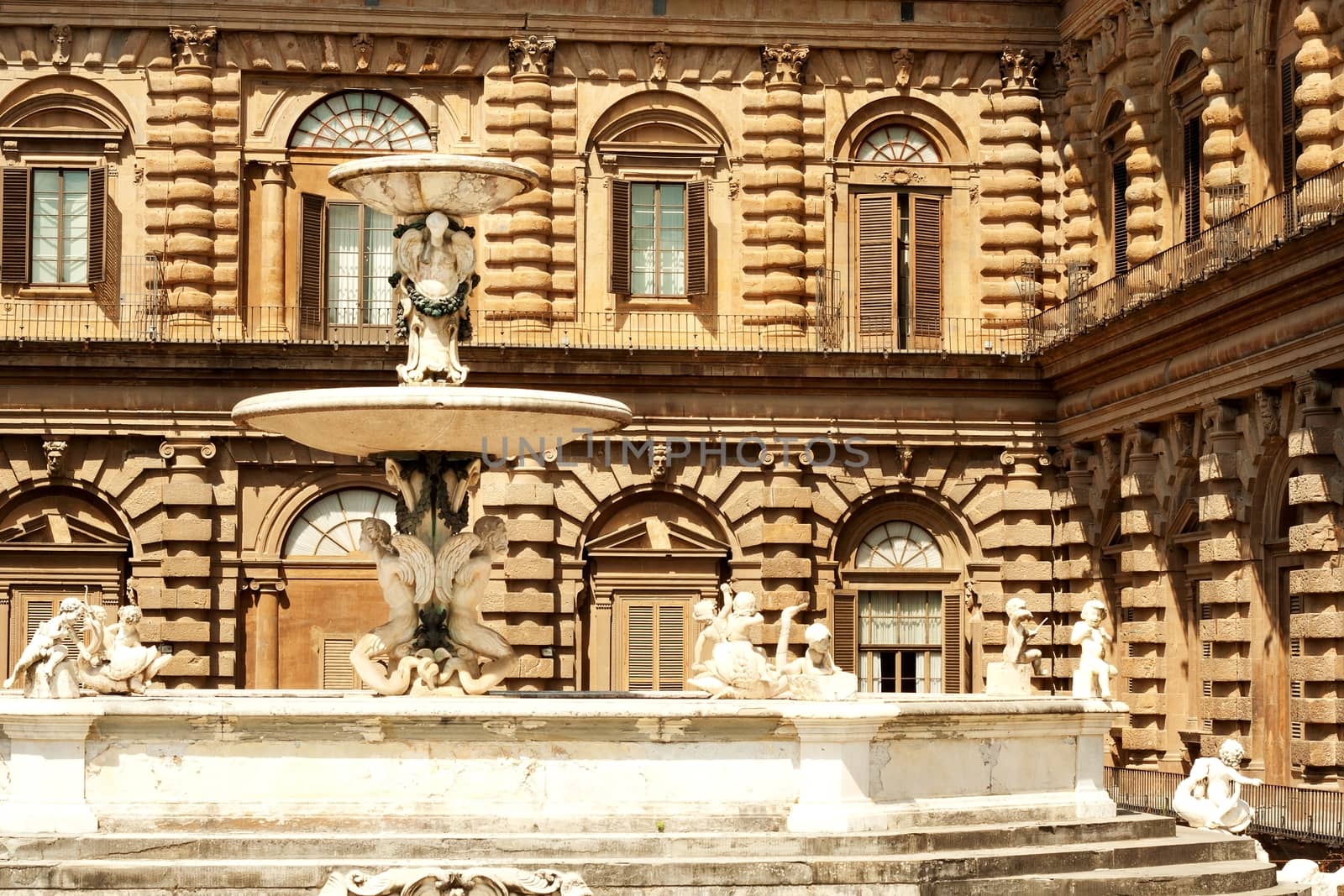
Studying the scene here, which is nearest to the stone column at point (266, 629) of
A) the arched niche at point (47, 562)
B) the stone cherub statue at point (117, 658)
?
the arched niche at point (47, 562)

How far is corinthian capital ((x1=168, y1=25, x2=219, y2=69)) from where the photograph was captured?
3288cm

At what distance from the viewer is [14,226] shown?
33.2 meters

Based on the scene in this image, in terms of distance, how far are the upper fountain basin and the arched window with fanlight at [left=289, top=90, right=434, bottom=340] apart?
48.2 ft

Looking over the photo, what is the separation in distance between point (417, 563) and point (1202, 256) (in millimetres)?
13384

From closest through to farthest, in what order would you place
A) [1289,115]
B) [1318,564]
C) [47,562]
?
[1318,564] → [1289,115] → [47,562]

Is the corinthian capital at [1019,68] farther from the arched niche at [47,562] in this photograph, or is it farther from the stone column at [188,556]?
the arched niche at [47,562]

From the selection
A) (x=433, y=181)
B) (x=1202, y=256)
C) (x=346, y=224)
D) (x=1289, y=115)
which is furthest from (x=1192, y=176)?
(x=433, y=181)

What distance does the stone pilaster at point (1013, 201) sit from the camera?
3384cm

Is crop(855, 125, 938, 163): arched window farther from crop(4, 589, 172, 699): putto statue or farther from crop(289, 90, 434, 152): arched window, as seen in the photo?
crop(4, 589, 172, 699): putto statue

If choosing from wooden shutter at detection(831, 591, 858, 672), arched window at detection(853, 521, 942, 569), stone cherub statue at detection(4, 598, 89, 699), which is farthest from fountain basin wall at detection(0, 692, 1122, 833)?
arched window at detection(853, 521, 942, 569)

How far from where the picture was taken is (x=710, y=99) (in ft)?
111

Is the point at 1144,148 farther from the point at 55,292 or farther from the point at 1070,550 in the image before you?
the point at 55,292

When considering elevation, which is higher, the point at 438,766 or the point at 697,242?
the point at 697,242

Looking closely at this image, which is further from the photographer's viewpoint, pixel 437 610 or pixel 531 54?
pixel 531 54
